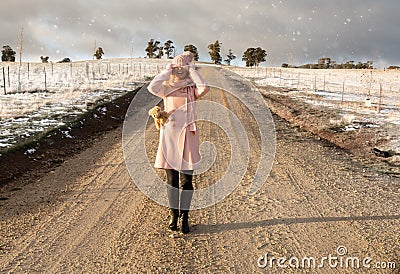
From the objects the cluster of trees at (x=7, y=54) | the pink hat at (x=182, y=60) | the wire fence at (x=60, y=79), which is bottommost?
the pink hat at (x=182, y=60)

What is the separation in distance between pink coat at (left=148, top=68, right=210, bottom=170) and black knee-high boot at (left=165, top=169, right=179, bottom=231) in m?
0.17

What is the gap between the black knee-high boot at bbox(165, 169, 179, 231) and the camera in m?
4.98

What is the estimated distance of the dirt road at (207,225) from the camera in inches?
163

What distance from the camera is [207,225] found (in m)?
5.10

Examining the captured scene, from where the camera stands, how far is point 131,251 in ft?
14.2

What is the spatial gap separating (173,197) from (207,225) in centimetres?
62

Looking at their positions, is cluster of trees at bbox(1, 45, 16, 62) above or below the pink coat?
above

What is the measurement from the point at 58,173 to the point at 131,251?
12.3ft

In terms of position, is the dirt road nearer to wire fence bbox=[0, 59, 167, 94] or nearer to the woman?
the woman

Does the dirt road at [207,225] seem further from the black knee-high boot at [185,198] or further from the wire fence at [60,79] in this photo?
the wire fence at [60,79]

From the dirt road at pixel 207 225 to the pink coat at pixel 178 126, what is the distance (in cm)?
96

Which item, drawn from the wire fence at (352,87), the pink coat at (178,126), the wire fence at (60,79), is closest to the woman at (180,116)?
the pink coat at (178,126)

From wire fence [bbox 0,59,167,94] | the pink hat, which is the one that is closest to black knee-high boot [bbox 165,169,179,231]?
the pink hat

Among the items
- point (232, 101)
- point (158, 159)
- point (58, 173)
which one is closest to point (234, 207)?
point (158, 159)
